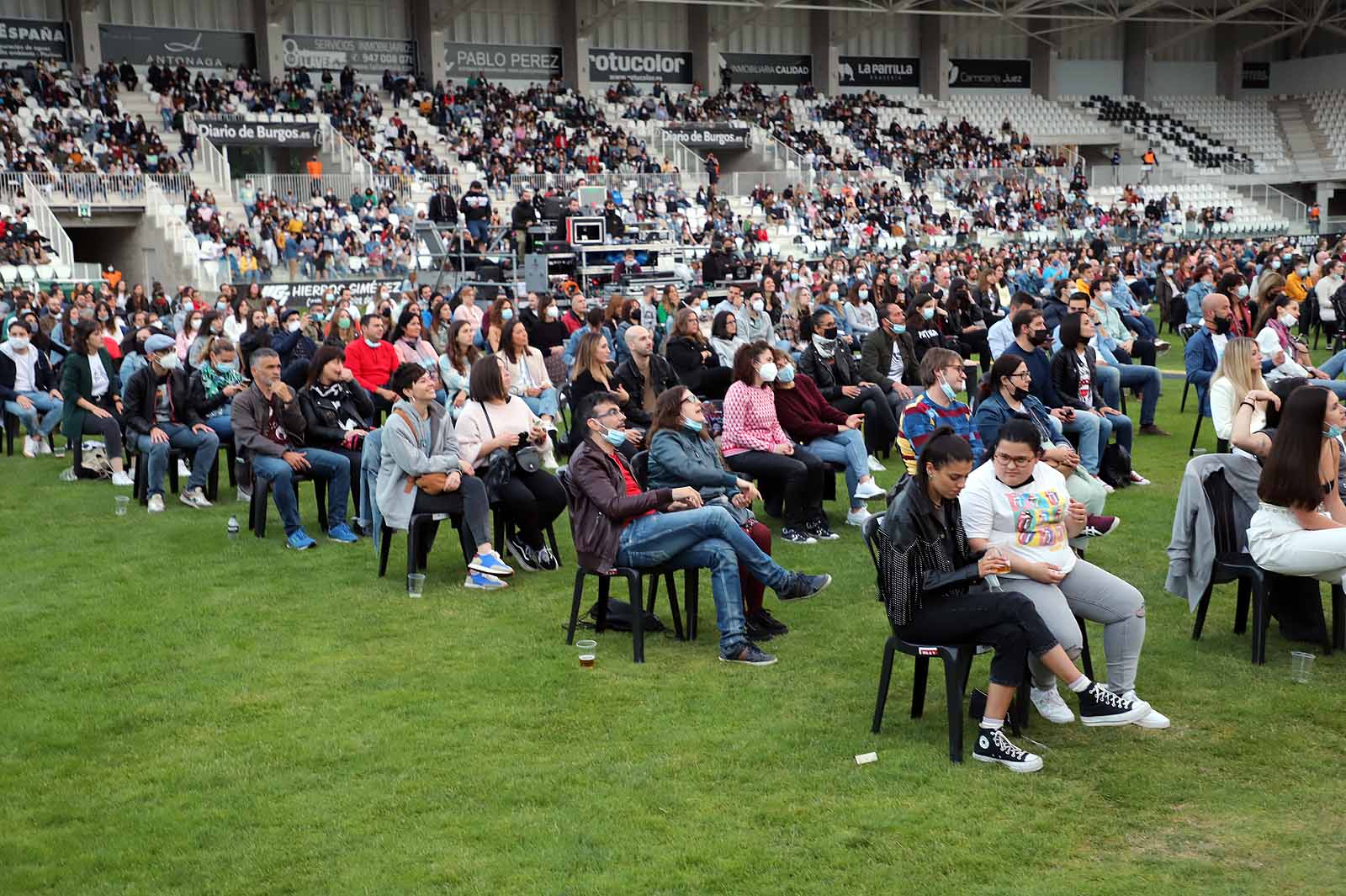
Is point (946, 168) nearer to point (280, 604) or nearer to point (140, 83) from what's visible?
point (140, 83)

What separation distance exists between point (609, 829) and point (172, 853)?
4.77 feet

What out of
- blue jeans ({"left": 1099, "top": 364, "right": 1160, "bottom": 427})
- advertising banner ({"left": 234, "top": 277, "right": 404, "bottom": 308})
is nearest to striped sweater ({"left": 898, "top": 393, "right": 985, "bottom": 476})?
blue jeans ({"left": 1099, "top": 364, "right": 1160, "bottom": 427})

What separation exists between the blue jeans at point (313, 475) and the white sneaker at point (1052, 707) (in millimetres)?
5242

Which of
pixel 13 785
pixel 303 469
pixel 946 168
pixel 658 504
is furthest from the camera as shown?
pixel 946 168

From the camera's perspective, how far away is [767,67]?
46.0m

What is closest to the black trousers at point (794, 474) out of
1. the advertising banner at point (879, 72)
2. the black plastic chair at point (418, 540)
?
the black plastic chair at point (418, 540)

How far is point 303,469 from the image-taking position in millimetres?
9211

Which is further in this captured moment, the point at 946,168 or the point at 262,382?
the point at 946,168

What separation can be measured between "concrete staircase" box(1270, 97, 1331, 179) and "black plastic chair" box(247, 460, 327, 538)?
154ft

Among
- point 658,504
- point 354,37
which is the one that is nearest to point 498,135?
point 354,37

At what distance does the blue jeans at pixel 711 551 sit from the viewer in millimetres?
6477

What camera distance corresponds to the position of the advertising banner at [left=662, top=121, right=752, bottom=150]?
4088cm

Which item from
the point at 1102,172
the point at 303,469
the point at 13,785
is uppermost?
the point at 1102,172

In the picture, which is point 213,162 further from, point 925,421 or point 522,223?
point 925,421
